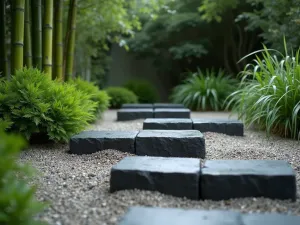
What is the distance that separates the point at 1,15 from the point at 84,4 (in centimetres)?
212

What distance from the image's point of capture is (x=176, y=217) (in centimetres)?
122

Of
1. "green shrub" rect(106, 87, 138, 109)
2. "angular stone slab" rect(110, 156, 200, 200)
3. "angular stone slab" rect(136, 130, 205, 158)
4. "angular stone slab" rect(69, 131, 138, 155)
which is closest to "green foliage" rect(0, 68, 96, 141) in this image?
"angular stone slab" rect(69, 131, 138, 155)

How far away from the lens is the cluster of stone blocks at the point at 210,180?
1458 mm

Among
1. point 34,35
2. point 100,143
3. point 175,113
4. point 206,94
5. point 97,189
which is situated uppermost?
point 34,35

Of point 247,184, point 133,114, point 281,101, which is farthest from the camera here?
point 133,114

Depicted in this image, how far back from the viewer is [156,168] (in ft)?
5.13

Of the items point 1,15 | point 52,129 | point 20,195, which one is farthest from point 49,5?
point 20,195

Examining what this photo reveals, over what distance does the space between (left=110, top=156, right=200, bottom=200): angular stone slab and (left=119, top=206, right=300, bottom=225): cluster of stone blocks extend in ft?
0.67

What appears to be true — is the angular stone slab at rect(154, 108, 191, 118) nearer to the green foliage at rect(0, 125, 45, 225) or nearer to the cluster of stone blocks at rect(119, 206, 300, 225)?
the cluster of stone blocks at rect(119, 206, 300, 225)

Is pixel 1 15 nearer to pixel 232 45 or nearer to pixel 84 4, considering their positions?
pixel 84 4

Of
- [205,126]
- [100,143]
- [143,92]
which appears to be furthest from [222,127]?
[143,92]

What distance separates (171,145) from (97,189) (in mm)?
780

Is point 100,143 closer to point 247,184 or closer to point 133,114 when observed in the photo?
point 247,184

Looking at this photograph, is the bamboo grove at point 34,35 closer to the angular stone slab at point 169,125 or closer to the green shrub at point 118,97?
the angular stone slab at point 169,125
